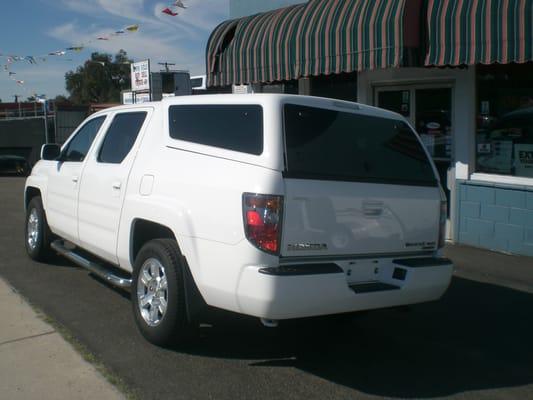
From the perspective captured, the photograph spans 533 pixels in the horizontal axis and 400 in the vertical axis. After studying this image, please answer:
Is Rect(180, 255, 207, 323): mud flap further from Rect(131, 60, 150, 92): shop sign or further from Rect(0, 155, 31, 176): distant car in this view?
Rect(0, 155, 31, 176): distant car

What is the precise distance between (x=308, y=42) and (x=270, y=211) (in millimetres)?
6672

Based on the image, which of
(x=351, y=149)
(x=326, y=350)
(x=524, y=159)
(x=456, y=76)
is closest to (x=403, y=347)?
(x=326, y=350)

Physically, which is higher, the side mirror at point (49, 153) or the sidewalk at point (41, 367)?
the side mirror at point (49, 153)

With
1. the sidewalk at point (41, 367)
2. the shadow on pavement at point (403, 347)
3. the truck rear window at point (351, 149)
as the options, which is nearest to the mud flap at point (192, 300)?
the shadow on pavement at point (403, 347)

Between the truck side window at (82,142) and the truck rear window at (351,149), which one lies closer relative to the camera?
the truck rear window at (351,149)

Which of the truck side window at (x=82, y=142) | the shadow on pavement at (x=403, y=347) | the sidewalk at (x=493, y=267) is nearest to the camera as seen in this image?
the shadow on pavement at (x=403, y=347)

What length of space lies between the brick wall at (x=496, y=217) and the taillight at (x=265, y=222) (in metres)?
5.50

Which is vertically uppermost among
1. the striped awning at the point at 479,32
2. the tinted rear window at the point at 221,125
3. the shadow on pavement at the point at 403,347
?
the striped awning at the point at 479,32

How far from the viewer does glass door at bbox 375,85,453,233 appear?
31.6 ft

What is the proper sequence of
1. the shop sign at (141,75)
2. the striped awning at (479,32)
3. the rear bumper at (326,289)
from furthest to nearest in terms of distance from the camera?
1. the shop sign at (141,75)
2. the striped awning at (479,32)
3. the rear bumper at (326,289)

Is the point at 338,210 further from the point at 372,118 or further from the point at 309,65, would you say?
the point at 309,65

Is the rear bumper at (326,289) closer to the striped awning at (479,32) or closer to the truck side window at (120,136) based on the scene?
the truck side window at (120,136)

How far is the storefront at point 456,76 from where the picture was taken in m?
8.05

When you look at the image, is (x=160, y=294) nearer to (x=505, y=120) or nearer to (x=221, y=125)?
(x=221, y=125)
